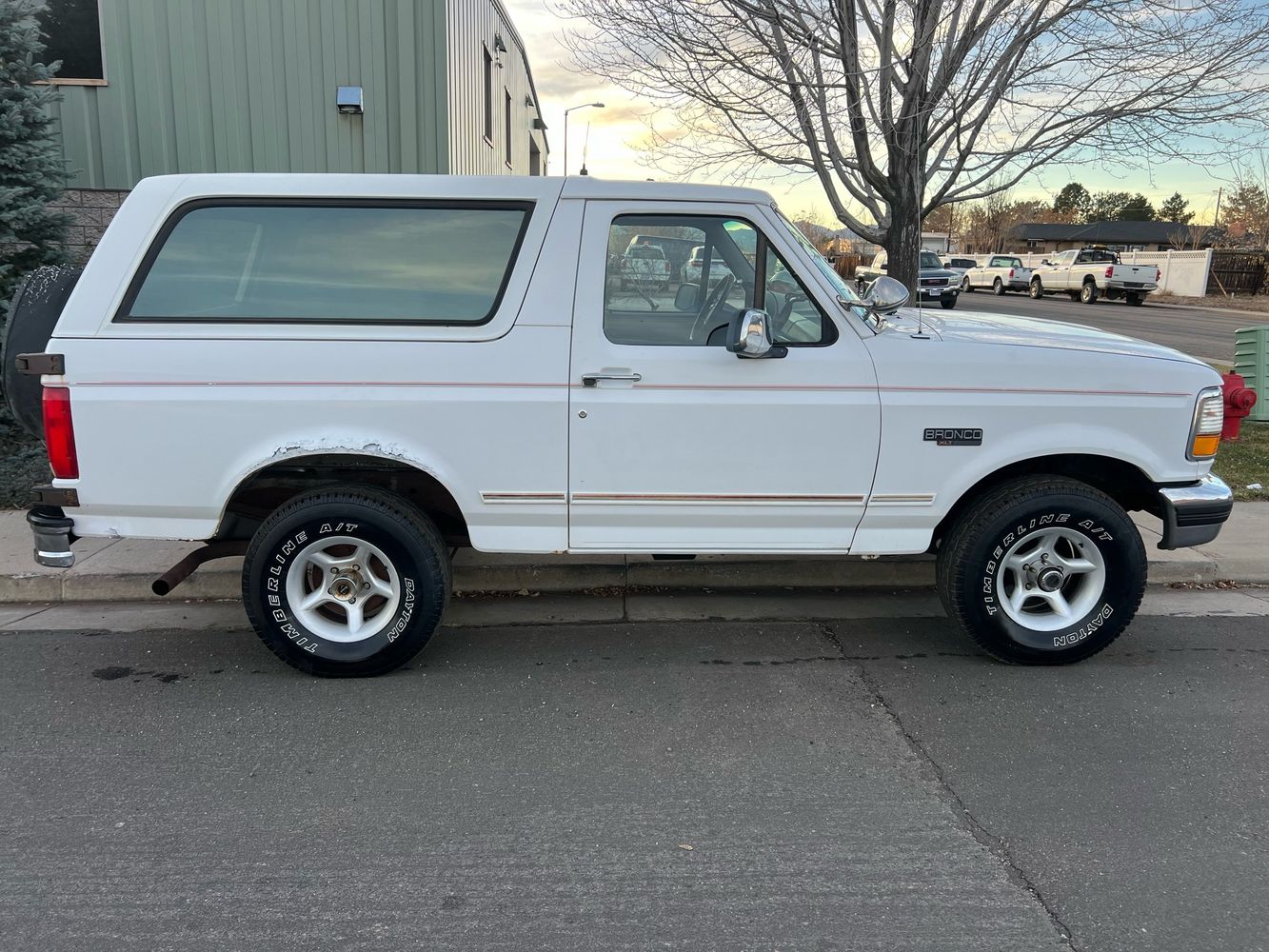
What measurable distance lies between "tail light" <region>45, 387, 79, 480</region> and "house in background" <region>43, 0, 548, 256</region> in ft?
22.9

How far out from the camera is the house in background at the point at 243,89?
32.2ft

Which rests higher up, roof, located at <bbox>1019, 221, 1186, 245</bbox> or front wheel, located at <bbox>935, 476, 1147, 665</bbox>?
roof, located at <bbox>1019, 221, 1186, 245</bbox>

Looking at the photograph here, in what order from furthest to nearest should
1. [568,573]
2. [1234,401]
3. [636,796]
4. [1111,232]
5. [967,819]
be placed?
1. [1111,232]
2. [568,573]
3. [1234,401]
4. [636,796]
5. [967,819]

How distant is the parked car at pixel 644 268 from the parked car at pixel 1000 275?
3670 centimetres

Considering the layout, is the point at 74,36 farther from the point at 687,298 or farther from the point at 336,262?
the point at 687,298

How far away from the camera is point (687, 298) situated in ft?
13.6

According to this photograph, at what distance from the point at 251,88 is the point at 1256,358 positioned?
36.0 ft

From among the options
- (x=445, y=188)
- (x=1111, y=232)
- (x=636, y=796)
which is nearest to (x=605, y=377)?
(x=445, y=188)

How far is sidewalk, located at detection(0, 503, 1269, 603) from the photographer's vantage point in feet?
17.0

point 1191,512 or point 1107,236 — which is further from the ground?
point 1107,236

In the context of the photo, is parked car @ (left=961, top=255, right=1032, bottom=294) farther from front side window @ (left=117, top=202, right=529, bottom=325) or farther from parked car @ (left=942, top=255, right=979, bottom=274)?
front side window @ (left=117, top=202, right=529, bottom=325)

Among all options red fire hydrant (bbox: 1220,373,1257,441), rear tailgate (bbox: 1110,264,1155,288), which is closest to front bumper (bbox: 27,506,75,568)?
red fire hydrant (bbox: 1220,373,1257,441)

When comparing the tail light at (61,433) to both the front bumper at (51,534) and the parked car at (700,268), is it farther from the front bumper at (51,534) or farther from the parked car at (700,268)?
the parked car at (700,268)

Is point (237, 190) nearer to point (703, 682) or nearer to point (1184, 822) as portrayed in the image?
point (703, 682)
